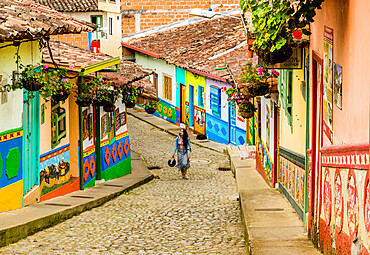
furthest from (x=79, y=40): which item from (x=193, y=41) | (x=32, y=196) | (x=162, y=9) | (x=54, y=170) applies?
(x=162, y=9)

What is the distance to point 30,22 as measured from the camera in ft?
34.5

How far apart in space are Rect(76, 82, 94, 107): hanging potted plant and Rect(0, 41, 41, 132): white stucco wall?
2428mm

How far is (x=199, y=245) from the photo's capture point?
9305mm

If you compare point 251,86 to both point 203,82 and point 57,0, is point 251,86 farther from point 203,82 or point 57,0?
point 203,82

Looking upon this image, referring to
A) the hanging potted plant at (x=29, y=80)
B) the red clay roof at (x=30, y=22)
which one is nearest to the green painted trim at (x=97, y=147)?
the red clay roof at (x=30, y=22)

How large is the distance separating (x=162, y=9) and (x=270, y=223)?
29.9 metres

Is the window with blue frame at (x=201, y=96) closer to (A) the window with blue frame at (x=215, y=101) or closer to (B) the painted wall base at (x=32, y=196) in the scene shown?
(A) the window with blue frame at (x=215, y=101)

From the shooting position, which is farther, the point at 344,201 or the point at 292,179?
the point at 292,179

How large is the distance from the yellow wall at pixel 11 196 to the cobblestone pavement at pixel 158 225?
0.82m

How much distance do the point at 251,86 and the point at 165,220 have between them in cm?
275

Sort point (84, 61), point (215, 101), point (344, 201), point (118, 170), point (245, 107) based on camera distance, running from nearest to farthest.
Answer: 1. point (344, 201)
2. point (245, 107)
3. point (84, 61)
4. point (118, 170)
5. point (215, 101)

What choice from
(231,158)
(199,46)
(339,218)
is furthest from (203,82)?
(339,218)

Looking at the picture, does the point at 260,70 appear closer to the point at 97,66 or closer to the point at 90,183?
the point at 97,66

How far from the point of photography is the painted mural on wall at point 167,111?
32250 mm
